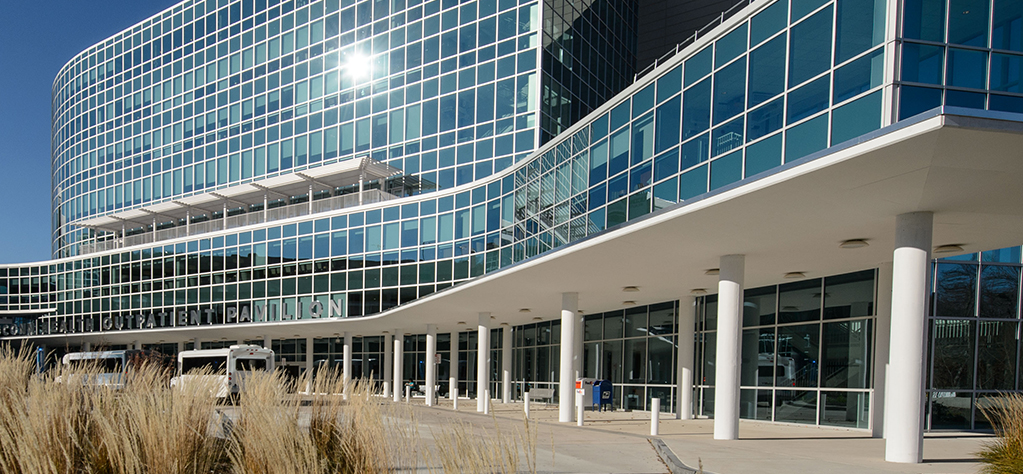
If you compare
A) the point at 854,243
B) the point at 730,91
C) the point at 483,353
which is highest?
the point at 730,91

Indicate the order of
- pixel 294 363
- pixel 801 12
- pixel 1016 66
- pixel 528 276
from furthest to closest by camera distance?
pixel 294 363, pixel 528 276, pixel 801 12, pixel 1016 66

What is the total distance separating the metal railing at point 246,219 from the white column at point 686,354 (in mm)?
18631

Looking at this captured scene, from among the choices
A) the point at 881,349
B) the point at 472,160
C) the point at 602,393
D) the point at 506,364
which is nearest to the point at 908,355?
the point at 881,349

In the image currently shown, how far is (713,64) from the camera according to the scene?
525 inches

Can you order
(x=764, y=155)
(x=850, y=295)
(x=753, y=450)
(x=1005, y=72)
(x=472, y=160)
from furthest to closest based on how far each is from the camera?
(x=472, y=160) → (x=850, y=295) → (x=753, y=450) → (x=764, y=155) → (x=1005, y=72)

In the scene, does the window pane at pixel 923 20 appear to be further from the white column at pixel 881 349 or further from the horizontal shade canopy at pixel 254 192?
the horizontal shade canopy at pixel 254 192

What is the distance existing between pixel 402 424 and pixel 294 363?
1707 inches

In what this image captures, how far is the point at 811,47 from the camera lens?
433 inches

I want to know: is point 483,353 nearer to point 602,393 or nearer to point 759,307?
point 602,393

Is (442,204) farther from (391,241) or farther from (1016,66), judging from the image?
(1016,66)

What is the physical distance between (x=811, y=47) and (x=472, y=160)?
24.9m

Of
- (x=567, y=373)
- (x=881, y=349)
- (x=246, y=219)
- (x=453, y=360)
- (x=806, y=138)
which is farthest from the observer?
(x=246, y=219)

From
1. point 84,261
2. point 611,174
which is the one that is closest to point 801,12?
point 611,174

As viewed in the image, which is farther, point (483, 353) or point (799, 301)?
point (483, 353)
